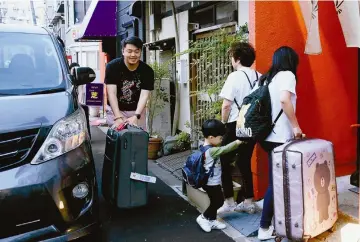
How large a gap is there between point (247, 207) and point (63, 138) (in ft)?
7.79

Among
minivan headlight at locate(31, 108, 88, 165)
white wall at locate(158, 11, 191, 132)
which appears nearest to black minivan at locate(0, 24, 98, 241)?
minivan headlight at locate(31, 108, 88, 165)

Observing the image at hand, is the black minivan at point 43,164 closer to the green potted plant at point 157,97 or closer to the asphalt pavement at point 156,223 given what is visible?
the asphalt pavement at point 156,223

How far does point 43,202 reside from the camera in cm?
306

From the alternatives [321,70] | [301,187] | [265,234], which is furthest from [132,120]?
[321,70]

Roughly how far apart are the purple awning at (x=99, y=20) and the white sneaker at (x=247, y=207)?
10.0 meters

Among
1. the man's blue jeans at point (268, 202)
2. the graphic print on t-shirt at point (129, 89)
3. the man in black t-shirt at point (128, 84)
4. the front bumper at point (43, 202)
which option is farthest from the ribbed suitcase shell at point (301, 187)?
the graphic print on t-shirt at point (129, 89)

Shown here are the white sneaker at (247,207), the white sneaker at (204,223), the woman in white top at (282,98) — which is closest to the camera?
the woman in white top at (282,98)

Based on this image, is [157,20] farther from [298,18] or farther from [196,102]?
[298,18]

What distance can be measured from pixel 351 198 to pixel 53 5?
35423mm

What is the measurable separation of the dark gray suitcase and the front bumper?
3.54 feet

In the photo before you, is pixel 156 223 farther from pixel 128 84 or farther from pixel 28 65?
pixel 28 65

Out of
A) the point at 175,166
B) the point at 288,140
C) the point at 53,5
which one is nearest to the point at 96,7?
the point at 175,166

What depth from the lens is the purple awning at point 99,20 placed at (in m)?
13.2

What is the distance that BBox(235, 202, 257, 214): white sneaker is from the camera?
4.72 m
